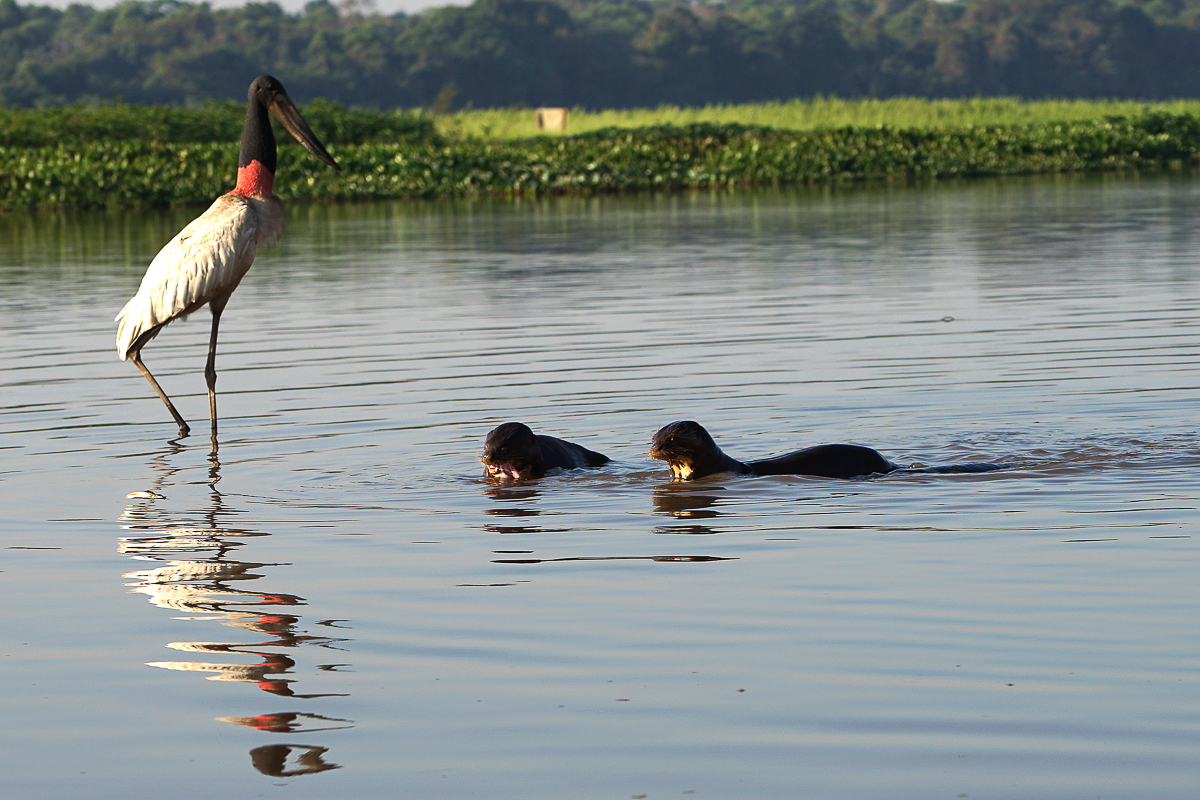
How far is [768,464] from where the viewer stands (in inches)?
342

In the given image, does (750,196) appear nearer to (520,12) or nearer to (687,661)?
(687,661)

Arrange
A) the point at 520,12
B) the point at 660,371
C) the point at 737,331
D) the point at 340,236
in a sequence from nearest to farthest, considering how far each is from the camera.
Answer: the point at 660,371, the point at 737,331, the point at 340,236, the point at 520,12

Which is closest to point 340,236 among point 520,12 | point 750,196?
point 750,196

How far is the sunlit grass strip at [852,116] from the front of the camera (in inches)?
2271

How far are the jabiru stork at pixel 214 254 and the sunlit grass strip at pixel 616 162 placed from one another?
1231 inches

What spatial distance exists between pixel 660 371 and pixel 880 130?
127 ft

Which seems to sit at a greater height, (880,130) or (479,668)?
(880,130)

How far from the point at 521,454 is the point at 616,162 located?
125 feet

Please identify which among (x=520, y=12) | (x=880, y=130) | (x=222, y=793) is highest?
(x=520, y=12)

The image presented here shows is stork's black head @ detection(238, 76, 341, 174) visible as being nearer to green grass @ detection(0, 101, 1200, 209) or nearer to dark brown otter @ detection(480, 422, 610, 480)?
dark brown otter @ detection(480, 422, 610, 480)

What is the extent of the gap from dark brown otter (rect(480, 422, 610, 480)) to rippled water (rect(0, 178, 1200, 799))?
0.37 feet

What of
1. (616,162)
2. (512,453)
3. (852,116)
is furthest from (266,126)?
(852,116)

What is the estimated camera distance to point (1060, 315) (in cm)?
1512

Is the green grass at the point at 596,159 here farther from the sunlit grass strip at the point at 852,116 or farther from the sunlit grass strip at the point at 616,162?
the sunlit grass strip at the point at 852,116
